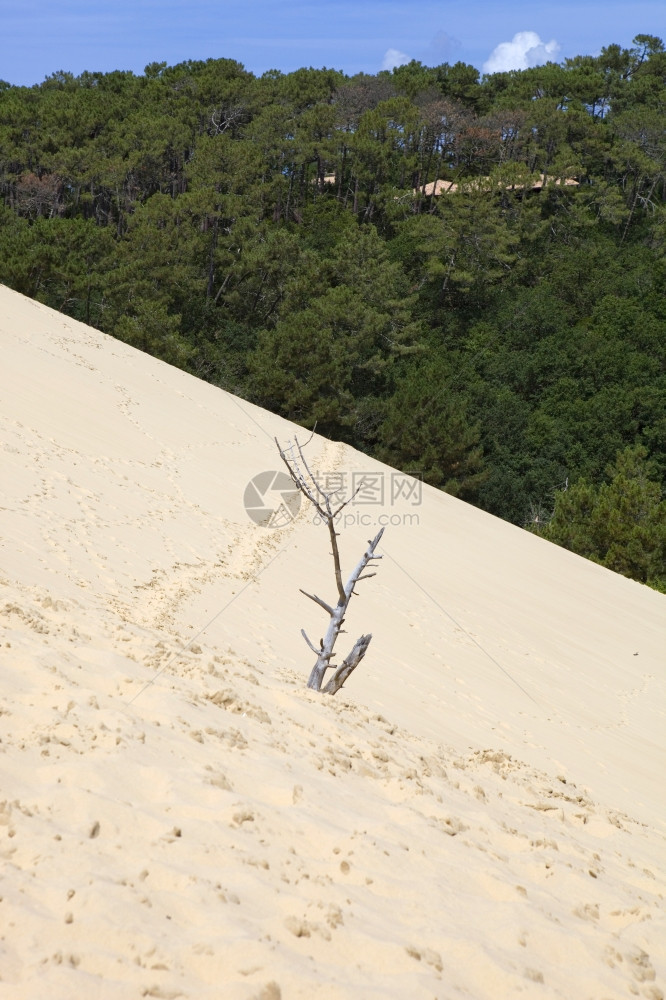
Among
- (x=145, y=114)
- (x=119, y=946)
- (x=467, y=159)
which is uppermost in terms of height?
(x=467, y=159)

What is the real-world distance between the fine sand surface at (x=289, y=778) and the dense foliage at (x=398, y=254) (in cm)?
771

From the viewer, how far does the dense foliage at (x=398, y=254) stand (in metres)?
24.3

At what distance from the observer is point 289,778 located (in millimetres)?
3615

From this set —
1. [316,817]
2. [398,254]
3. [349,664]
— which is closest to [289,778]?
[316,817]

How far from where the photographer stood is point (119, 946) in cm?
236

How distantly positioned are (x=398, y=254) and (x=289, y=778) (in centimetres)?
3350

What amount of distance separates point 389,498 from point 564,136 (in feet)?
113

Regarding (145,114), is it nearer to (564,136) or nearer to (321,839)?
(564,136)

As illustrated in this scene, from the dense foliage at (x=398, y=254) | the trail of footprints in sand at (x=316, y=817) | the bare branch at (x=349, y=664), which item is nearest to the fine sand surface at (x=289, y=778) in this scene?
the trail of footprints in sand at (x=316, y=817)

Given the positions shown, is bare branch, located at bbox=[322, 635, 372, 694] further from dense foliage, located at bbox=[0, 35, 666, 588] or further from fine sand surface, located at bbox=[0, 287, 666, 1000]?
dense foliage, located at bbox=[0, 35, 666, 588]

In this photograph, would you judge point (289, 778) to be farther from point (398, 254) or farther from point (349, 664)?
point (398, 254)

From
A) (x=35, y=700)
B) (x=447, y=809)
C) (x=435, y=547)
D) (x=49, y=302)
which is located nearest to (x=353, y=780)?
(x=447, y=809)

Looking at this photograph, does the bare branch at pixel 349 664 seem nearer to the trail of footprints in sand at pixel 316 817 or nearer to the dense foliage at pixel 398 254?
the trail of footprints in sand at pixel 316 817

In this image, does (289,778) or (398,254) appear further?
(398,254)
